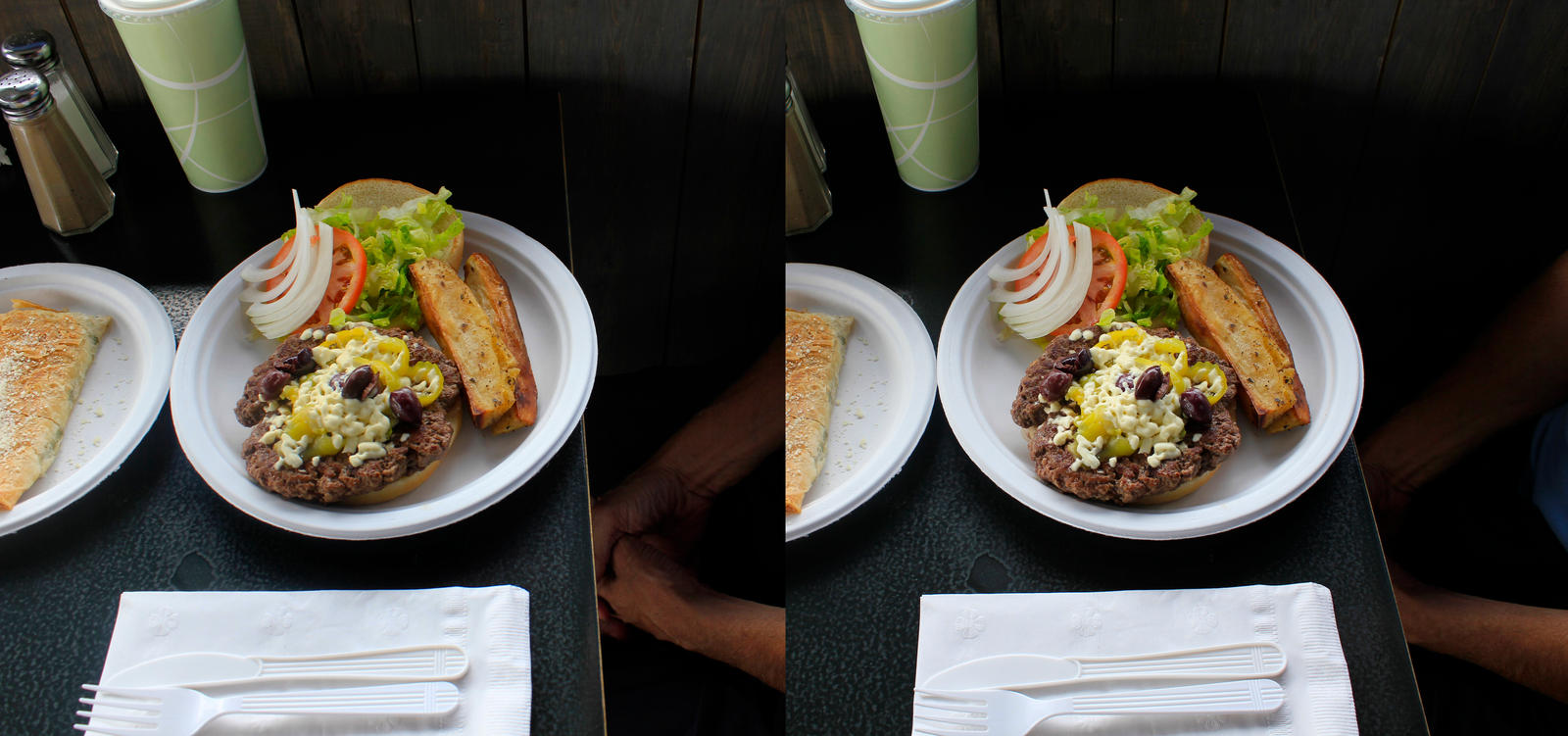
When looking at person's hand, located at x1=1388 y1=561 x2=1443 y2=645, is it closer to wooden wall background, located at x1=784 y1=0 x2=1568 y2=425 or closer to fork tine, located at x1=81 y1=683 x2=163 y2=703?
wooden wall background, located at x1=784 y1=0 x2=1568 y2=425

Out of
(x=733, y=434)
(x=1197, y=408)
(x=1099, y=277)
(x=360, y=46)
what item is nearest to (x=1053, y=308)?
(x=1099, y=277)

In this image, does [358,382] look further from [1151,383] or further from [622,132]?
[1151,383]

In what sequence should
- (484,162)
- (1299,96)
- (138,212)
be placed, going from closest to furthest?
(138,212) → (484,162) → (1299,96)

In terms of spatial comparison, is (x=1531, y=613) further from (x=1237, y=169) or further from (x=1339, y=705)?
(x=1237, y=169)

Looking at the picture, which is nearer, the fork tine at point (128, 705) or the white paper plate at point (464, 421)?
the fork tine at point (128, 705)

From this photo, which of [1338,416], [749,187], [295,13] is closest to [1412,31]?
[1338,416]

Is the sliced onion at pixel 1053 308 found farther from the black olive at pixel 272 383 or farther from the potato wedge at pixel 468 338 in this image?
the black olive at pixel 272 383

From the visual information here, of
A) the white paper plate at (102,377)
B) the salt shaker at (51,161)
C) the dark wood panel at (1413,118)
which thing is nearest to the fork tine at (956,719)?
the dark wood panel at (1413,118)
